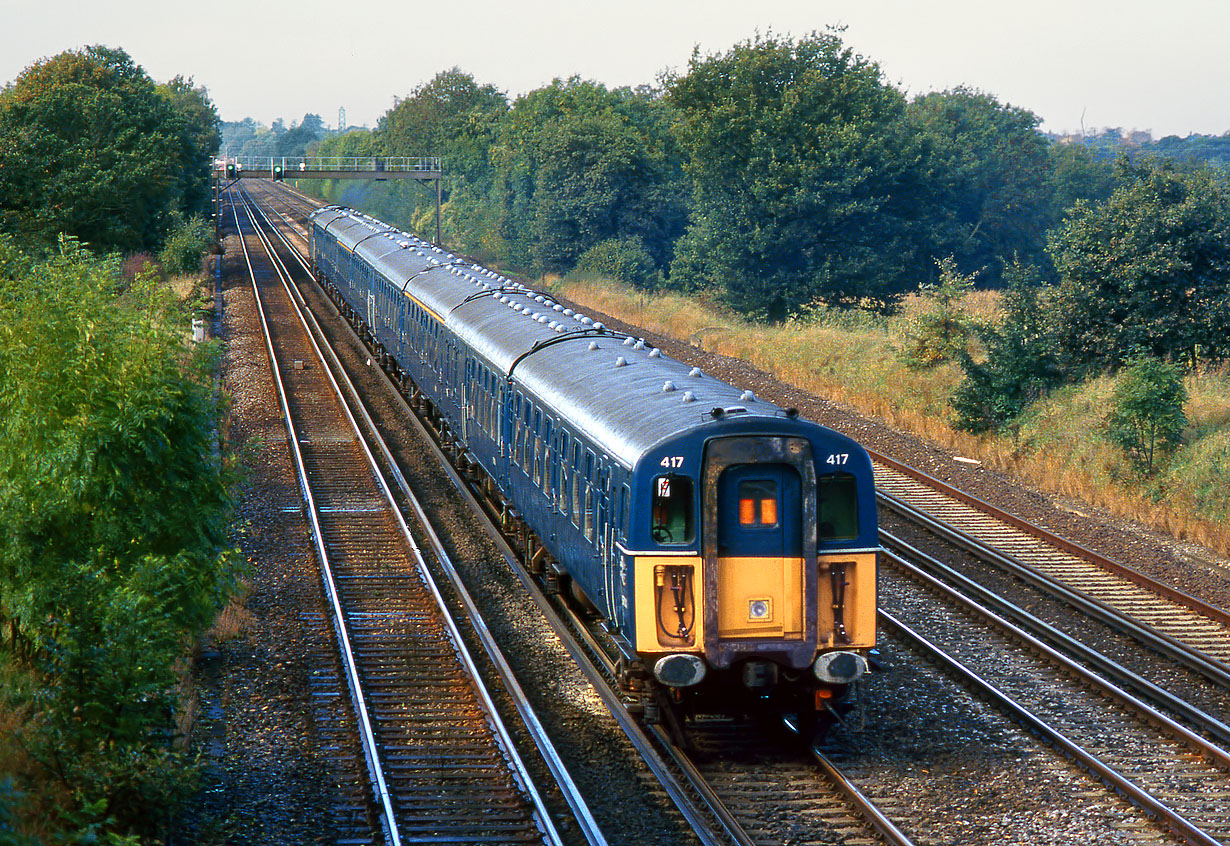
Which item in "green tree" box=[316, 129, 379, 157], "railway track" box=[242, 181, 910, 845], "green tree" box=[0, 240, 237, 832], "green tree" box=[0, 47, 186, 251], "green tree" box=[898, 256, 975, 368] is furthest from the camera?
"green tree" box=[316, 129, 379, 157]

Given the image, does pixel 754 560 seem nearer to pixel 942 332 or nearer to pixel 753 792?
pixel 753 792

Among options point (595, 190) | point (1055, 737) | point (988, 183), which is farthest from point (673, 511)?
point (988, 183)

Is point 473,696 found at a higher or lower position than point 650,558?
lower

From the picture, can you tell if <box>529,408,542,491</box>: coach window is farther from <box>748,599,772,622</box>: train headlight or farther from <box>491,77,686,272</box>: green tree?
<box>491,77,686,272</box>: green tree

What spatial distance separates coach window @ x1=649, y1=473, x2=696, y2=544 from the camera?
1007cm

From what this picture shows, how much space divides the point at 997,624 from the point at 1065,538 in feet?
15.9

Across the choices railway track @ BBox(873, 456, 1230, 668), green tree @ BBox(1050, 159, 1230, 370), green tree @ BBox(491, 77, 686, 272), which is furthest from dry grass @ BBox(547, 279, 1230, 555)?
green tree @ BBox(491, 77, 686, 272)

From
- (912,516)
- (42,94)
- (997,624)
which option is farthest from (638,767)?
(42,94)

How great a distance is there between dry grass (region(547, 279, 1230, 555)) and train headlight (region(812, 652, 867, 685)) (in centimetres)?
1080

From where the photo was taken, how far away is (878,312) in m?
47.3

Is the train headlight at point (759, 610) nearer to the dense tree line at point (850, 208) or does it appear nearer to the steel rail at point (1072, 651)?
the steel rail at point (1072, 651)

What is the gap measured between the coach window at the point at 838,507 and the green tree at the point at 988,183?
43156 mm

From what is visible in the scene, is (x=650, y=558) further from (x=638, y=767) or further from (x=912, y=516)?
(x=912, y=516)

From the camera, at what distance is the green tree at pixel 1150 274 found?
79.1 ft
